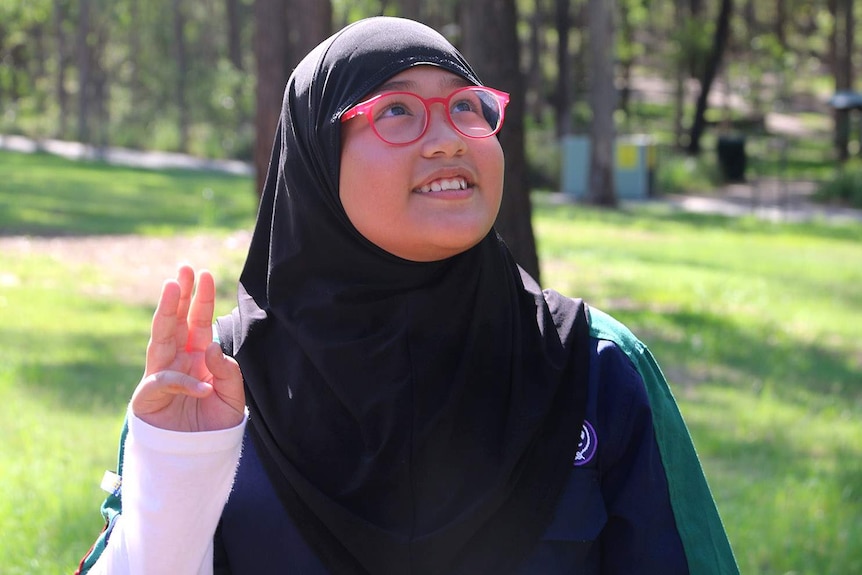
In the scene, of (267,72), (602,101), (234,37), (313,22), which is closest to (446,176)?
(313,22)

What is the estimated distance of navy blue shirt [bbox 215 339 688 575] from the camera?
79.3 inches

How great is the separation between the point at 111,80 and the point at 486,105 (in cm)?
5158

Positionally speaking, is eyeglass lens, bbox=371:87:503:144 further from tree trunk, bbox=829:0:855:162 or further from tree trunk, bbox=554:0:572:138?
tree trunk, bbox=554:0:572:138

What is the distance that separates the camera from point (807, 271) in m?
13.6

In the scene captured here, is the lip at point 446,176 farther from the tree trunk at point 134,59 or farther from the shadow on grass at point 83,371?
the tree trunk at point 134,59

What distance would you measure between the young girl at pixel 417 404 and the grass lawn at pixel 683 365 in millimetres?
2551

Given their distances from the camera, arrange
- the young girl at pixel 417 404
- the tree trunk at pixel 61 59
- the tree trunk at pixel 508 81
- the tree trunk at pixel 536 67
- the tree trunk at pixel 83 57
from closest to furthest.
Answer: the young girl at pixel 417 404
the tree trunk at pixel 508 81
the tree trunk at pixel 83 57
the tree trunk at pixel 61 59
the tree trunk at pixel 536 67

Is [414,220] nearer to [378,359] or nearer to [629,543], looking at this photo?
[378,359]

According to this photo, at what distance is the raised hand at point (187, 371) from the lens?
1861 millimetres

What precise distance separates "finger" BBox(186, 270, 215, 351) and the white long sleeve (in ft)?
0.47

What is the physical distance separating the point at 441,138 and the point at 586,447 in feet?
1.84

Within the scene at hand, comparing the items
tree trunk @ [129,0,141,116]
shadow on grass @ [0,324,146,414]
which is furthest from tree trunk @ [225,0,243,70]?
shadow on grass @ [0,324,146,414]

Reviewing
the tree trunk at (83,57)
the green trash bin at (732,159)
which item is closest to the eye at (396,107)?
the green trash bin at (732,159)

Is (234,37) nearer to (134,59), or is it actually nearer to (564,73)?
(134,59)
